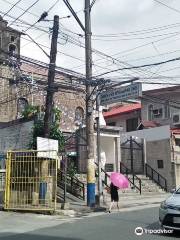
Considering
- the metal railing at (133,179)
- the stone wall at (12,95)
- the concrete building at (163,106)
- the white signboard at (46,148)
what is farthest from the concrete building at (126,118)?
the white signboard at (46,148)

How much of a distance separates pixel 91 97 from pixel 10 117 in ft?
64.1

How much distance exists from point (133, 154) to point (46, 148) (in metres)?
15.8

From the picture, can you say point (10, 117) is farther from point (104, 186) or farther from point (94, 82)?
point (94, 82)

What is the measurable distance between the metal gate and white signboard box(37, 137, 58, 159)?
1456 cm

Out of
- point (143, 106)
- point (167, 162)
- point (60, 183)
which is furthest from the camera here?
point (143, 106)

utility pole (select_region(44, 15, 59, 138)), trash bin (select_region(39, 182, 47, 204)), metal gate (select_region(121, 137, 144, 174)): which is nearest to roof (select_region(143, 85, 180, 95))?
metal gate (select_region(121, 137, 144, 174))

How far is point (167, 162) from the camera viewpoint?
112ft

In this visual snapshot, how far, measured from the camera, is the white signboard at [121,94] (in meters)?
21.9

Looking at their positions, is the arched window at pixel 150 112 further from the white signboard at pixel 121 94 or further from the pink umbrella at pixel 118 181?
the pink umbrella at pixel 118 181

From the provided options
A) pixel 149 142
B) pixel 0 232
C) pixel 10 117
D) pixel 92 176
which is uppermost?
pixel 10 117

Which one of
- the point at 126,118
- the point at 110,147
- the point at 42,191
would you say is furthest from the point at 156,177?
the point at 42,191

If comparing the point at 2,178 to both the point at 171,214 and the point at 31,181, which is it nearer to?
the point at 31,181

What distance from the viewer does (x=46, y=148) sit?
20906mm

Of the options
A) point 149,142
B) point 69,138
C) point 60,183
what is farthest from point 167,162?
point 60,183
